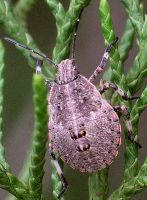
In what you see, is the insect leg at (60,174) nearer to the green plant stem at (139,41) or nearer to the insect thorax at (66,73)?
the insect thorax at (66,73)

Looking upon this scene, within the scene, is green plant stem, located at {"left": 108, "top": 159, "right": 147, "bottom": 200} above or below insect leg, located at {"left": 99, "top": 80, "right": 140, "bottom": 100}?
below

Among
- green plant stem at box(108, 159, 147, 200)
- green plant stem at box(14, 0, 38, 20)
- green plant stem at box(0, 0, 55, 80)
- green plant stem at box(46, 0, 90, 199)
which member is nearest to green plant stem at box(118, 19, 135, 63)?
green plant stem at box(46, 0, 90, 199)

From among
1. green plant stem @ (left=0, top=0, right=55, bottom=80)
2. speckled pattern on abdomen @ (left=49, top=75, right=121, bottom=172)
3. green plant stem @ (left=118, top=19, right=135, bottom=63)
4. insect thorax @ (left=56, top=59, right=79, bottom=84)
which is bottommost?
speckled pattern on abdomen @ (left=49, top=75, right=121, bottom=172)

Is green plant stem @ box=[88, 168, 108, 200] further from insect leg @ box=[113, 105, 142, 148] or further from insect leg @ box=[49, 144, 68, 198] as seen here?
insect leg @ box=[113, 105, 142, 148]

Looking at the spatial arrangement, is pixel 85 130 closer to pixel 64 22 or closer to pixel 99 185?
pixel 99 185

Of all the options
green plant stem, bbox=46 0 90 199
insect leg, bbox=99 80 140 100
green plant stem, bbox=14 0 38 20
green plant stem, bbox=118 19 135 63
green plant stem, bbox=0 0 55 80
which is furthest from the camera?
green plant stem, bbox=14 0 38 20

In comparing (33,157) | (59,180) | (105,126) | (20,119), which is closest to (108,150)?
(105,126)

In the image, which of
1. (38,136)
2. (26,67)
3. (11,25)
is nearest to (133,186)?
(38,136)
